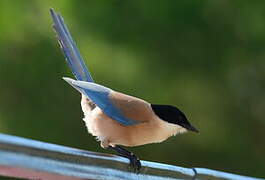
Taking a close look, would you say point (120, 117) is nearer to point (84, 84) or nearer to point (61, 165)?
point (84, 84)

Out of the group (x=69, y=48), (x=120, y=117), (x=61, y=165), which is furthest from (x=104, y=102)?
(x=61, y=165)

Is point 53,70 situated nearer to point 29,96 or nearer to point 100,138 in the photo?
point 29,96

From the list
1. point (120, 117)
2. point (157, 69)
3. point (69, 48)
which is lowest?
point (157, 69)

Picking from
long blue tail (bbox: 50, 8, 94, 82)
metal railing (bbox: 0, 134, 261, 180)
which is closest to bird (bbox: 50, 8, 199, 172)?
long blue tail (bbox: 50, 8, 94, 82)

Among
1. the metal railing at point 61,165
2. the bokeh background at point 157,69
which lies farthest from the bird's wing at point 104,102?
the bokeh background at point 157,69

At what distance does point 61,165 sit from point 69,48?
29.9 inches

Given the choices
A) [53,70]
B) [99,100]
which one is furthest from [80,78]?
[53,70]

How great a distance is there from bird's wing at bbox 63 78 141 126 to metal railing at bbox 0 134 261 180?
458mm

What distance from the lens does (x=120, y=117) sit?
124cm

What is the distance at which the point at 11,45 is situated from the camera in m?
1.86

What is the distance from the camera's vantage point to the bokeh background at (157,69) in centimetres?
185

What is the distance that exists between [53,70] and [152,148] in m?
0.39

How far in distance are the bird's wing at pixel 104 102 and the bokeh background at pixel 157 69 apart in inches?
22.4

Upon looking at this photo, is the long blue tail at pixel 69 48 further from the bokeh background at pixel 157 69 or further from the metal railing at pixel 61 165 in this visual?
the metal railing at pixel 61 165
